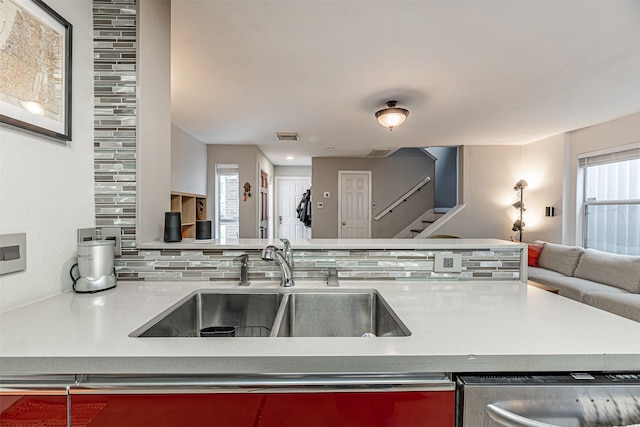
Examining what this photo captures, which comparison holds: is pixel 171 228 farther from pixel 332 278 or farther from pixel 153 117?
pixel 332 278

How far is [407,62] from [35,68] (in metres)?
2.19

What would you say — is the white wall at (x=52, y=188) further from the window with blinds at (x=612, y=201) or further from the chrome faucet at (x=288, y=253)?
the window with blinds at (x=612, y=201)

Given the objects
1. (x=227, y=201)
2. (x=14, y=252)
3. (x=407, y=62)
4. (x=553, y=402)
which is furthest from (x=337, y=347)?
(x=227, y=201)

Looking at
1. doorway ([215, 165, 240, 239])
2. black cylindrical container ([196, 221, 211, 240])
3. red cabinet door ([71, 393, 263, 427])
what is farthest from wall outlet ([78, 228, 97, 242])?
doorway ([215, 165, 240, 239])

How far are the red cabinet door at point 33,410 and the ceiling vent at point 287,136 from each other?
4.00 m

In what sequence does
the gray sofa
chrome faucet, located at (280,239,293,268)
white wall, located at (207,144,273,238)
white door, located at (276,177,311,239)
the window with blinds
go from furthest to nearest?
white door, located at (276,177,311,239) < white wall, located at (207,144,273,238) < the window with blinds < the gray sofa < chrome faucet, located at (280,239,293,268)

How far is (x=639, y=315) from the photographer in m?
2.28

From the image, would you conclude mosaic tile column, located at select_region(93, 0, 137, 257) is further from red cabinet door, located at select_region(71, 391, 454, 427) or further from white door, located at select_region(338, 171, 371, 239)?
white door, located at select_region(338, 171, 371, 239)

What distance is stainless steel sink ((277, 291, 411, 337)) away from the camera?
117 centimetres

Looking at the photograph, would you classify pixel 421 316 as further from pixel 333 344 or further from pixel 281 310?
pixel 281 310

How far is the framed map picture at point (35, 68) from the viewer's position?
87 centimetres

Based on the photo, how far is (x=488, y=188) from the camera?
5.20m

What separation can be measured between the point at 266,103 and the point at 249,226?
2.61 metres

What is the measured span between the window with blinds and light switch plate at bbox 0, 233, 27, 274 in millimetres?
5175
